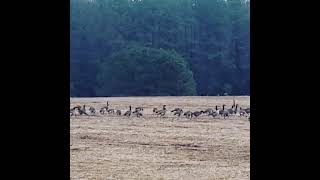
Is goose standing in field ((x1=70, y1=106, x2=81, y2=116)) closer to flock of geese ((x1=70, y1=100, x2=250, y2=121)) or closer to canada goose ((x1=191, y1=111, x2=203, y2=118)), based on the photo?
flock of geese ((x1=70, y1=100, x2=250, y2=121))

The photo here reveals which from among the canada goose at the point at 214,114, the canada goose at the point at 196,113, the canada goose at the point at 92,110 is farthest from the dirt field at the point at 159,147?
the canada goose at the point at 92,110

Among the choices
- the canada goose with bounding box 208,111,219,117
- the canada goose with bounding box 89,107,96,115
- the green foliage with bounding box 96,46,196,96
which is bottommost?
the canada goose with bounding box 208,111,219,117

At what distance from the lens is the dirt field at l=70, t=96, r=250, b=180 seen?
950 centimetres

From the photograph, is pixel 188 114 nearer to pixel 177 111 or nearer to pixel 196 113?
pixel 196 113

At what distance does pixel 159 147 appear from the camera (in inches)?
470

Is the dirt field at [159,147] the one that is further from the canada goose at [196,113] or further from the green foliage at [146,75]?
the green foliage at [146,75]

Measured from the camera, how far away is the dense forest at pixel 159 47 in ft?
68.5

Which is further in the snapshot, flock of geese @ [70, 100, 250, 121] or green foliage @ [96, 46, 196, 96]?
green foliage @ [96, 46, 196, 96]

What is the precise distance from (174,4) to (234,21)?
2971 millimetres

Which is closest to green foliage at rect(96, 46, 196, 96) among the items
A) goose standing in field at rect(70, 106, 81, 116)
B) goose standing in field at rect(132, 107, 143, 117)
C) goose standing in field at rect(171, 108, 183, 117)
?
goose standing in field at rect(132, 107, 143, 117)

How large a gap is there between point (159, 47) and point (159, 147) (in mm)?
10828

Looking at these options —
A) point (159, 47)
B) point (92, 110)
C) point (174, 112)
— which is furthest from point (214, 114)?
point (159, 47)

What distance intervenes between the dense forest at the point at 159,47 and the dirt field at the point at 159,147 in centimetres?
340
